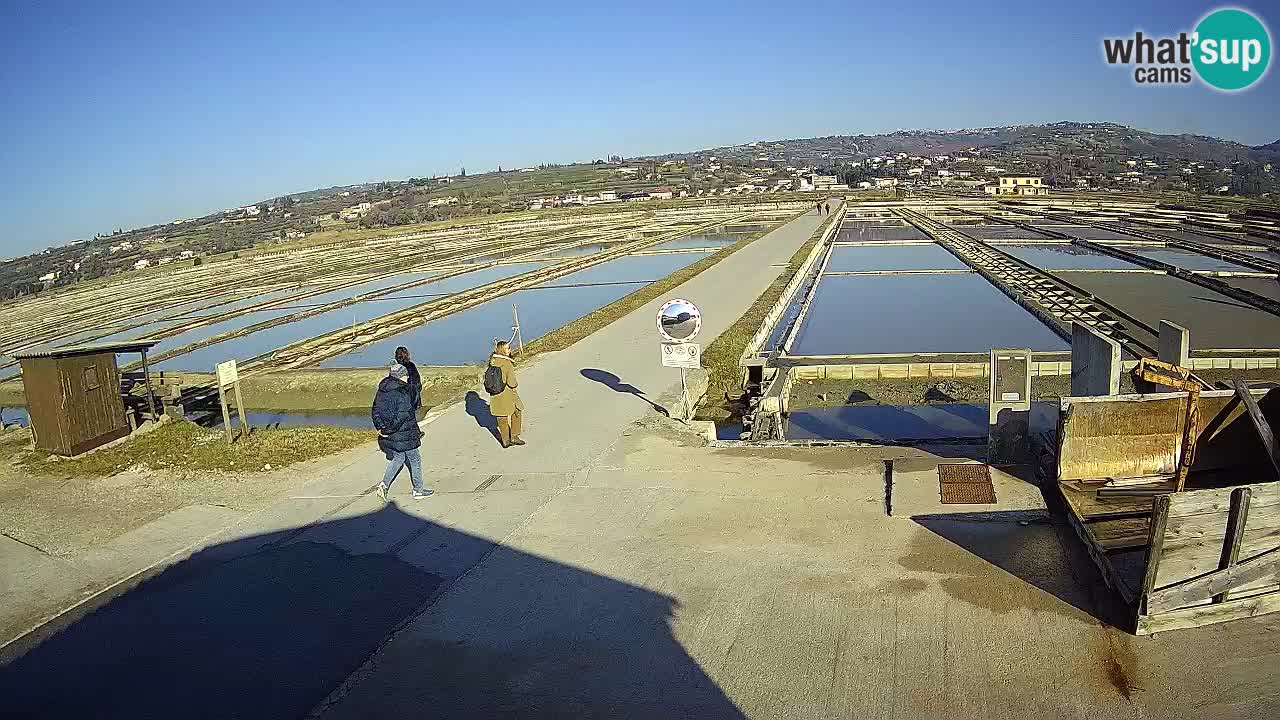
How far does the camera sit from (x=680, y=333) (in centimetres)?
1192

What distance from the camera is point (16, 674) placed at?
5820 mm

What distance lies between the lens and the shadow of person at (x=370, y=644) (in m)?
5.17

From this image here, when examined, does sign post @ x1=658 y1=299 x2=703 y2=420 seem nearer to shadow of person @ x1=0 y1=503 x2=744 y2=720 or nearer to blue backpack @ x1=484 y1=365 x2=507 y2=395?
blue backpack @ x1=484 y1=365 x2=507 y2=395

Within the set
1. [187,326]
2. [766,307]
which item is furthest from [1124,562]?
[187,326]

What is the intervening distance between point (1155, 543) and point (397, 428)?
21.1 ft

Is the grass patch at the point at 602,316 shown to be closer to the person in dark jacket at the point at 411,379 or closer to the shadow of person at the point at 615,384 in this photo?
the shadow of person at the point at 615,384

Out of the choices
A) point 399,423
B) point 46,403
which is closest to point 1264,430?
point 399,423

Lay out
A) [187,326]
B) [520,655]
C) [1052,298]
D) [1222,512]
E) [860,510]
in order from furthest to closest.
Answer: [187,326]
[1052,298]
[860,510]
[520,655]
[1222,512]

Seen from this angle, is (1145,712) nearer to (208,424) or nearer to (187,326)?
(208,424)

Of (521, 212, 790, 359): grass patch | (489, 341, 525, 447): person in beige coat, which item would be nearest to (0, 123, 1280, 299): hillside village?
(521, 212, 790, 359): grass patch

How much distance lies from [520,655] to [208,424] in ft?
49.2

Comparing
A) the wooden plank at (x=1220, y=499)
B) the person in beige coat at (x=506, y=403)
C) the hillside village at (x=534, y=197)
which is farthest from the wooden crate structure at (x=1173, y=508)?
the hillside village at (x=534, y=197)

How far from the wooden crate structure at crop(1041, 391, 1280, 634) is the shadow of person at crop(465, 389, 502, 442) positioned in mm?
6385

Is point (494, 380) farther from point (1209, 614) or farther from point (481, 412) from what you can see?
point (1209, 614)
